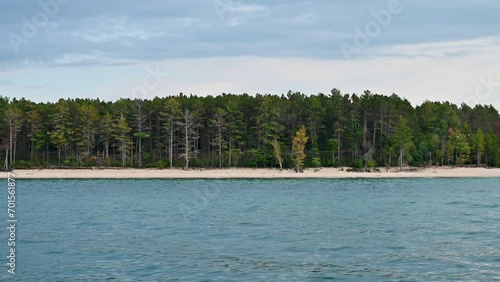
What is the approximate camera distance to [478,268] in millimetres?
23016

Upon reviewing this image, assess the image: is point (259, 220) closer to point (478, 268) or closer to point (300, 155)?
point (478, 268)

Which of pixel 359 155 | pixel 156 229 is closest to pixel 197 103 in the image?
pixel 359 155

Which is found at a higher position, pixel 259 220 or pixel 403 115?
pixel 403 115

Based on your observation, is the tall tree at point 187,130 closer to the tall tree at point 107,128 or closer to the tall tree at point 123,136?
the tall tree at point 123,136

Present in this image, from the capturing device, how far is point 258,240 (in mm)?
30094

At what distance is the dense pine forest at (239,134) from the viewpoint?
359ft

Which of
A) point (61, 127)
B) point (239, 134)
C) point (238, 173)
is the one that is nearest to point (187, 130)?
point (239, 134)

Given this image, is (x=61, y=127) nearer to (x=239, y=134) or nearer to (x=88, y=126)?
(x=88, y=126)

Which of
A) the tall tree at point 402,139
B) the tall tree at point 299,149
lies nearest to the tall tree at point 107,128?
the tall tree at point 299,149

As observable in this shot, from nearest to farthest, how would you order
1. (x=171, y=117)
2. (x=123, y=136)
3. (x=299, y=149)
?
1. (x=299, y=149)
2. (x=123, y=136)
3. (x=171, y=117)

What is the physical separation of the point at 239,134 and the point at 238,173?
15.7 m

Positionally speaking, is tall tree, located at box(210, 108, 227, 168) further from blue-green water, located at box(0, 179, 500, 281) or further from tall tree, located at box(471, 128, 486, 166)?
blue-green water, located at box(0, 179, 500, 281)

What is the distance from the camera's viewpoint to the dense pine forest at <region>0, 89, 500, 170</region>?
109375 mm

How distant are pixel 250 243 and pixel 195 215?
1355 cm
